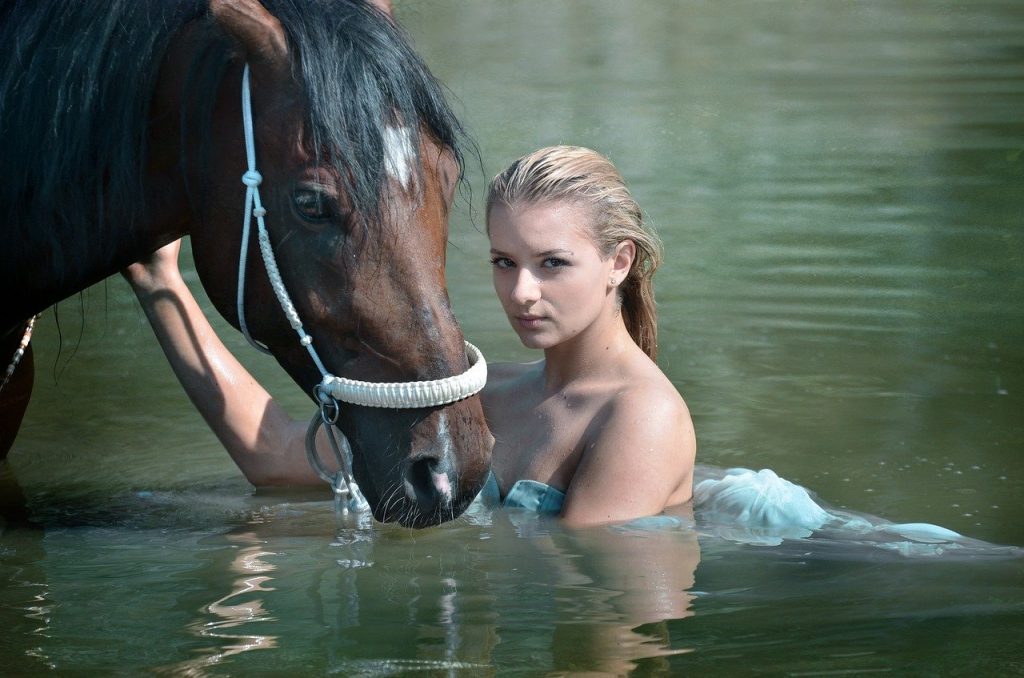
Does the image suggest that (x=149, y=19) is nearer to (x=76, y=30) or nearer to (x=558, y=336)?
(x=76, y=30)

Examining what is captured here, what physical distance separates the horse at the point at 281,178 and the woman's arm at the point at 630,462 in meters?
0.64

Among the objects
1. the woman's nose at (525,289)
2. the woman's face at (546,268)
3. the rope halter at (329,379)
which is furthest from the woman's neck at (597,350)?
the rope halter at (329,379)

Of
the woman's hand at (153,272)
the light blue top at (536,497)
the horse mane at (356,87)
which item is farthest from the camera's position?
the woman's hand at (153,272)

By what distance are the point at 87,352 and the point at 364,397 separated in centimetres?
330

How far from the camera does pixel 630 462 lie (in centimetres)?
293

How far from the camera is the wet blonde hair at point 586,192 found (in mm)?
2934

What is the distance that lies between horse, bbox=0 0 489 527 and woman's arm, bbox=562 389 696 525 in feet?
2.09

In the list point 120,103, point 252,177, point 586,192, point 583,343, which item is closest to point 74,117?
point 120,103

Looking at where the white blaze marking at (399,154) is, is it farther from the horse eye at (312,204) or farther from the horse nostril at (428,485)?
the horse nostril at (428,485)

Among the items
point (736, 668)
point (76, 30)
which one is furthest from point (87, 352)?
point (736, 668)

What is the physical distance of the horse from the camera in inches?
87.7

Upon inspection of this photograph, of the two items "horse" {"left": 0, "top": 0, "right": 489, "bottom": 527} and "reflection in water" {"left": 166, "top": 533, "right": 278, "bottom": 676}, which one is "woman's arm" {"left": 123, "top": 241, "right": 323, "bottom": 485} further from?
"horse" {"left": 0, "top": 0, "right": 489, "bottom": 527}

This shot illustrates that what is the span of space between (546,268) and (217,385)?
0.99 m

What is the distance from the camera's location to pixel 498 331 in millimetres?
5227
